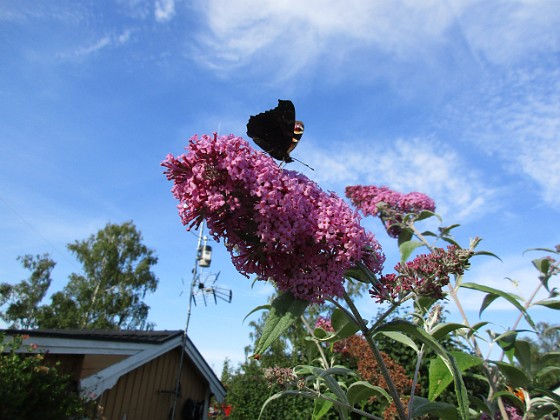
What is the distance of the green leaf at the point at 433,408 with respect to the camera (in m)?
1.77

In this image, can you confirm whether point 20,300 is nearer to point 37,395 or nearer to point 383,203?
point 37,395

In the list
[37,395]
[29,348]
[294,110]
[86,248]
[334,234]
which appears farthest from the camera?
[86,248]

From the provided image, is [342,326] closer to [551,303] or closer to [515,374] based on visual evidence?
[515,374]

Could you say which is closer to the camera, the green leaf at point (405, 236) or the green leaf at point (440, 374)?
the green leaf at point (440, 374)

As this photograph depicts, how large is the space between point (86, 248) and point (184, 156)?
87.5 ft

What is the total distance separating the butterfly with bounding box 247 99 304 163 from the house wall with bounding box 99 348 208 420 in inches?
323

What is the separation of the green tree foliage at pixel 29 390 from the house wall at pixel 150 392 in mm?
2069

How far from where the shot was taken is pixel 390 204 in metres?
4.84

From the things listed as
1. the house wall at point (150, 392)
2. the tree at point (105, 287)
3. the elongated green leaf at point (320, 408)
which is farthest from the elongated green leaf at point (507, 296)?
the tree at point (105, 287)

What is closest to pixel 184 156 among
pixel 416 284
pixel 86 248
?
pixel 416 284

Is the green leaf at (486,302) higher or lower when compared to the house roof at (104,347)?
lower

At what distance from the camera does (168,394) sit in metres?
10.8

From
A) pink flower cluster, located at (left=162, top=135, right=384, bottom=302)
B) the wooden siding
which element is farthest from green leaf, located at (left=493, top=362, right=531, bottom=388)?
the wooden siding

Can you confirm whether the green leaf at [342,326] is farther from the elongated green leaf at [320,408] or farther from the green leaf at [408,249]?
the green leaf at [408,249]
